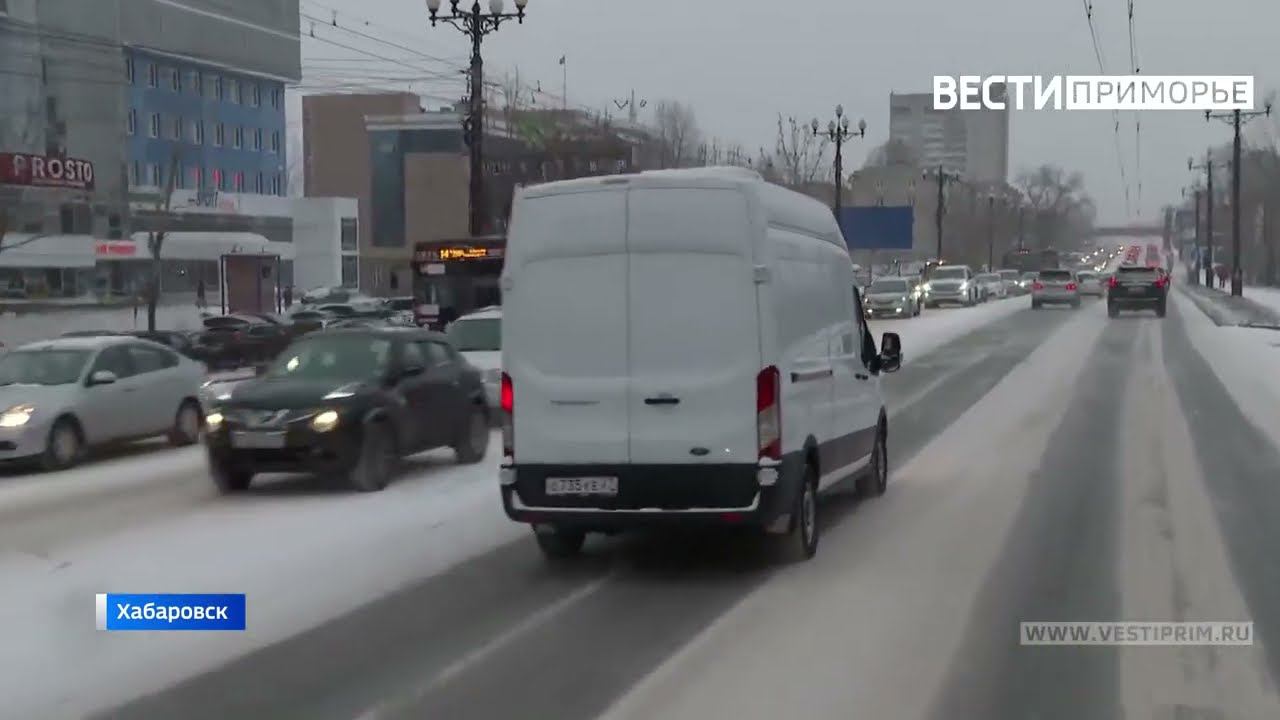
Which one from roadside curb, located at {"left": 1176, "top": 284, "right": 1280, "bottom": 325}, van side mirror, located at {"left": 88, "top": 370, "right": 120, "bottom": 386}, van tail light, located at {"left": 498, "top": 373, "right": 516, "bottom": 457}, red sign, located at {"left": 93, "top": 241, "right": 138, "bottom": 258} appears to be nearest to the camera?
van tail light, located at {"left": 498, "top": 373, "right": 516, "bottom": 457}

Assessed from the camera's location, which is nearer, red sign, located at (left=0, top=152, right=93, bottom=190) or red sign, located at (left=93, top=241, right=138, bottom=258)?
red sign, located at (left=0, top=152, right=93, bottom=190)

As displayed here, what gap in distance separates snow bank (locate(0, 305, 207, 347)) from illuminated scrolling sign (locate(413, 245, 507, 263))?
11791 mm

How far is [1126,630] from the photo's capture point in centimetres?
837

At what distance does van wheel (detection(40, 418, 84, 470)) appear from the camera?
1700 cm

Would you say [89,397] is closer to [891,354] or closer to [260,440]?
[260,440]

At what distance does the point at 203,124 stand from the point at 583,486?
3303 inches

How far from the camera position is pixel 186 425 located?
19875mm

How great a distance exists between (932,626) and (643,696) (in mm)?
2141

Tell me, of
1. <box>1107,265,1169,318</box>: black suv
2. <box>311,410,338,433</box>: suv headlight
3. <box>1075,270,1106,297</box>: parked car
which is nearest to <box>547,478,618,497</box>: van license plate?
<box>311,410,338,433</box>: suv headlight

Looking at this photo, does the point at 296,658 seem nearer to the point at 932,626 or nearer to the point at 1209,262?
the point at 932,626

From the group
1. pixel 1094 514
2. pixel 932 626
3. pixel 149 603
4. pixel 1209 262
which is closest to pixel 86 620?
pixel 149 603

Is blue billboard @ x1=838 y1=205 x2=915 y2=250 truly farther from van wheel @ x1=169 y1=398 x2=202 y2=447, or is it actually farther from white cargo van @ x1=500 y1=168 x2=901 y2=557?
white cargo van @ x1=500 y1=168 x2=901 y2=557

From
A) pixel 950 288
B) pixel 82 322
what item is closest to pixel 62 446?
pixel 82 322
